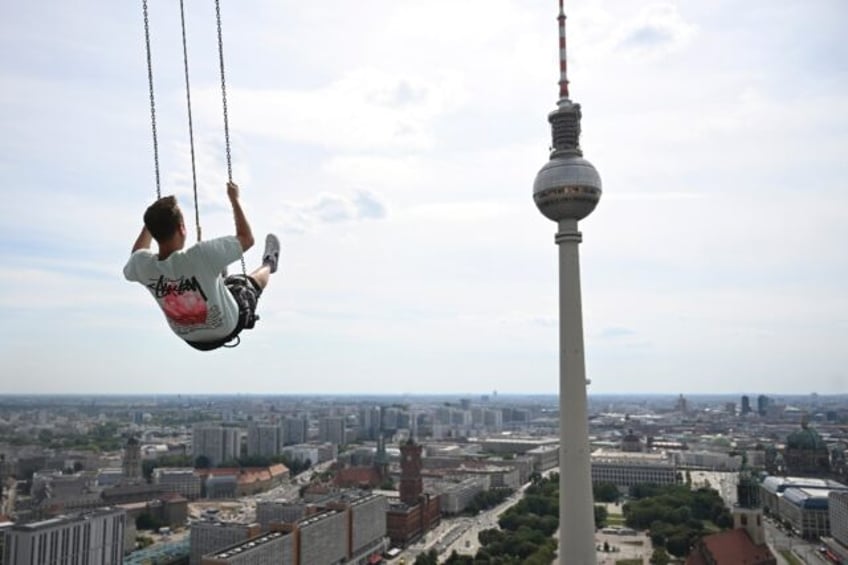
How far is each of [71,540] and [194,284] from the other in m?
27.5

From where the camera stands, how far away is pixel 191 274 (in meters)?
3.03

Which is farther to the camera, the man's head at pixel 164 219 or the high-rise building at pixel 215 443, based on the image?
the high-rise building at pixel 215 443

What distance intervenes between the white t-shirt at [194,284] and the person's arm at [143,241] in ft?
0.28

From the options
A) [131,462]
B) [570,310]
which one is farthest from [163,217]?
[131,462]

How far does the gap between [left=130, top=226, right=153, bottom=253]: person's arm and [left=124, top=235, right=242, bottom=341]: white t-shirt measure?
8cm

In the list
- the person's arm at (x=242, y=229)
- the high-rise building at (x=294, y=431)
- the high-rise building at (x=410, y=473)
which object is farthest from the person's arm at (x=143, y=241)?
the high-rise building at (x=294, y=431)

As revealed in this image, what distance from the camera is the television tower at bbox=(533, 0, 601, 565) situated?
72.1 ft

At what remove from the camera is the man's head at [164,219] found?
3.00 m

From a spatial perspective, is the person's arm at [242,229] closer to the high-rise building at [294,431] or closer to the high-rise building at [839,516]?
the high-rise building at [839,516]

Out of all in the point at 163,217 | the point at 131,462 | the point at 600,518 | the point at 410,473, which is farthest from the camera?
the point at 131,462

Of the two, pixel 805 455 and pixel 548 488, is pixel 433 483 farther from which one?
pixel 805 455

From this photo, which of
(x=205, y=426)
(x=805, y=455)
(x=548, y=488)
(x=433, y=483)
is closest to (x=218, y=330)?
(x=548, y=488)

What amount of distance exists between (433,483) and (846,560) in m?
23.2

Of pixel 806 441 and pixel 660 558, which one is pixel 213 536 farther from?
pixel 806 441
